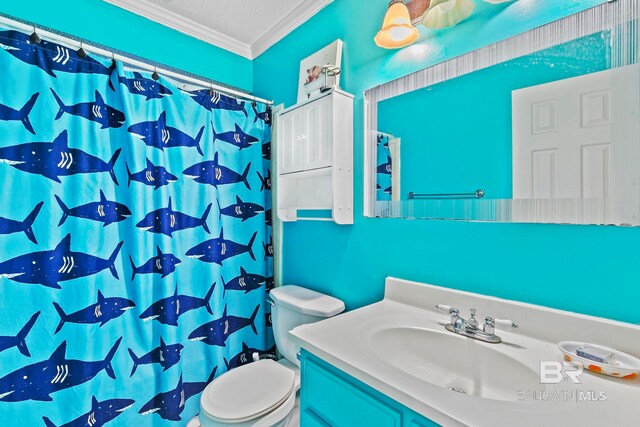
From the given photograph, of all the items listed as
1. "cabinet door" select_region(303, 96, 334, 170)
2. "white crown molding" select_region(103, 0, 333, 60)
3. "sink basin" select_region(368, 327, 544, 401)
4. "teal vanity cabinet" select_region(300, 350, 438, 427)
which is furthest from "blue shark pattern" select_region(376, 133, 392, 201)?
"white crown molding" select_region(103, 0, 333, 60)

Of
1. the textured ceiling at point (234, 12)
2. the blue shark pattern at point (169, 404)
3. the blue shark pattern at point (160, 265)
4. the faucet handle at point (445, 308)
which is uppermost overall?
the textured ceiling at point (234, 12)

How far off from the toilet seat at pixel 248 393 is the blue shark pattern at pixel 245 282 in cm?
50

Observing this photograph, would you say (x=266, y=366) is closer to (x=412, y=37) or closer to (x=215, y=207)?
(x=215, y=207)

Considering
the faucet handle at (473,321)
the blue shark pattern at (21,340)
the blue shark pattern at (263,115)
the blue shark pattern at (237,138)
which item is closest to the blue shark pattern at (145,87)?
the blue shark pattern at (237,138)

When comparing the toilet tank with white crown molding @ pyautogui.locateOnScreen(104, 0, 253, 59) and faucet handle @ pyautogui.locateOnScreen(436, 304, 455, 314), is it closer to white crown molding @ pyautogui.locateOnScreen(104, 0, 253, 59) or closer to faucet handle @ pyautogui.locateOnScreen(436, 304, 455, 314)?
faucet handle @ pyautogui.locateOnScreen(436, 304, 455, 314)

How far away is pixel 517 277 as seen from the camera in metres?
0.93

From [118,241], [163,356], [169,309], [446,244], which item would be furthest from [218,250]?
[446,244]

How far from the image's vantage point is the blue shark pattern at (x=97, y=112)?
1.31 meters

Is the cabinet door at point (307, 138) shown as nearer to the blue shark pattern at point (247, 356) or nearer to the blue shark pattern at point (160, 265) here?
the blue shark pattern at point (160, 265)

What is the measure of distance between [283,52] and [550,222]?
1.78 meters

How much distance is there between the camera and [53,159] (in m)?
1.29

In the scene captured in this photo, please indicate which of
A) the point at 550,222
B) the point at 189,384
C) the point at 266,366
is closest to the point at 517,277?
the point at 550,222

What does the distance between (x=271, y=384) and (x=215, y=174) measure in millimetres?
1194

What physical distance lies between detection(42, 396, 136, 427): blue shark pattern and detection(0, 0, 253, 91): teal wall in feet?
6.19
